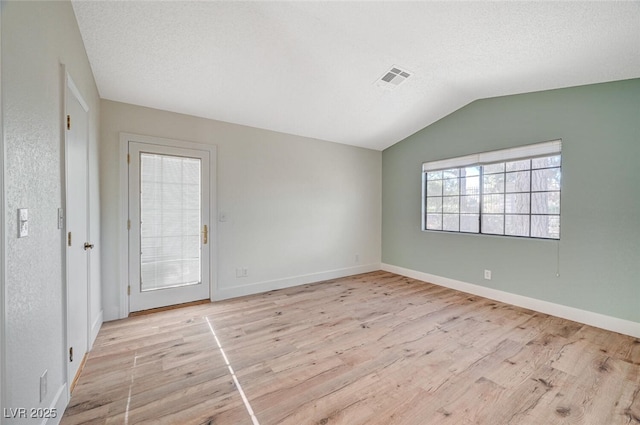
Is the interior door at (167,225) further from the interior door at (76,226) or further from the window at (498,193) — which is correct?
the window at (498,193)

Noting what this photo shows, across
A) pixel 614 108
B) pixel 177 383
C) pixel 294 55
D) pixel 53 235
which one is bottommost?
pixel 177 383

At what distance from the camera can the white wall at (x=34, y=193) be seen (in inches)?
41.6

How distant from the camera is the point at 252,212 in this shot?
12.6 feet

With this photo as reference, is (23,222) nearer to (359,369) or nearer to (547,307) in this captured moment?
(359,369)

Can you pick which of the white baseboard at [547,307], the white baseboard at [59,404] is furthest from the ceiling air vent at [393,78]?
the white baseboard at [59,404]

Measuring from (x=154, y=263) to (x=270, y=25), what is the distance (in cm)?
286

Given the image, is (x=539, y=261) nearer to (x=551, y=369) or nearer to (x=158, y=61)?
(x=551, y=369)

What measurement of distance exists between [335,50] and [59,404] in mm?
3367

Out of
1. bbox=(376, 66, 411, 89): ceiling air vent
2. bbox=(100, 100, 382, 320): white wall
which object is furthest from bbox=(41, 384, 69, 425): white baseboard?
bbox=(376, 66, 411, 89): ceiling air vent

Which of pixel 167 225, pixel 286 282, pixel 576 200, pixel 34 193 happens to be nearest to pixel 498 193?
pixel 576 200

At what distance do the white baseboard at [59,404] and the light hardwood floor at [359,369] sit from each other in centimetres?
6

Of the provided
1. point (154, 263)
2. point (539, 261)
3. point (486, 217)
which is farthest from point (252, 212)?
point (539, 261)

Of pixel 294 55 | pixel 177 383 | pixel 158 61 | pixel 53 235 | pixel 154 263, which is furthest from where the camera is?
pixel 154 263

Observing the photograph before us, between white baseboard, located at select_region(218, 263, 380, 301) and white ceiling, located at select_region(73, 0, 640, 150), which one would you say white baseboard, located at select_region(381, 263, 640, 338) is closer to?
white baseboard, located at select_region(218, 263, 380, 301)
